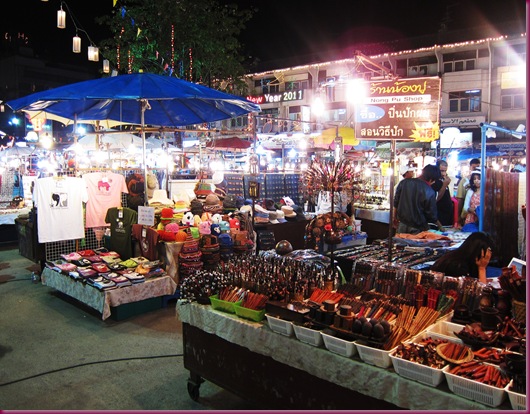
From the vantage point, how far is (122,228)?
7727 mm

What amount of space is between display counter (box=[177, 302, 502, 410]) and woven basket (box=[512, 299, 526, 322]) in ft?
3.34

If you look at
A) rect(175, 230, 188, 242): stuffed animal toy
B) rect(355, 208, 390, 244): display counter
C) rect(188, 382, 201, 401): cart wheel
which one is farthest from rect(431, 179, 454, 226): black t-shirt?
rect(188, 382, 201, 401): cart wheel

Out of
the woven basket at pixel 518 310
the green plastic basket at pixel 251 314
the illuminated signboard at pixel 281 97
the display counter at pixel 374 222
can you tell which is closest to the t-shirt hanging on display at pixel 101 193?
the green plastic basket at pixel 251 314

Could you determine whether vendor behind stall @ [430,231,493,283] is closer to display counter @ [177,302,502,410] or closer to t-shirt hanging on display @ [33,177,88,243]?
display counter @ [177,302,502,410]

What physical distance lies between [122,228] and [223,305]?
4461 mm

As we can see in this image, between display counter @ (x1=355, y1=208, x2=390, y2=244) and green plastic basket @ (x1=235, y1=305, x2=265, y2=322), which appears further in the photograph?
display counter @ (x1=355, y1=208, x2=390, y2=244)

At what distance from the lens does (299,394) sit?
3.22 meters

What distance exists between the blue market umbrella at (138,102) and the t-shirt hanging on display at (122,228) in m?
1.15

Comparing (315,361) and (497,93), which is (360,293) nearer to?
(315,361)

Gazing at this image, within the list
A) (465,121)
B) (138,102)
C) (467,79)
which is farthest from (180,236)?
(467,79)

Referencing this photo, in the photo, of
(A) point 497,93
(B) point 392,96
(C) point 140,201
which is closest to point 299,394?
(B) point 392,96

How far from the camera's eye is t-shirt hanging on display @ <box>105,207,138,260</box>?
7621 millimetres

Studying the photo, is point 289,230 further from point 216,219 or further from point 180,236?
point 180,236

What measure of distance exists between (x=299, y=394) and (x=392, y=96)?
133 inches
